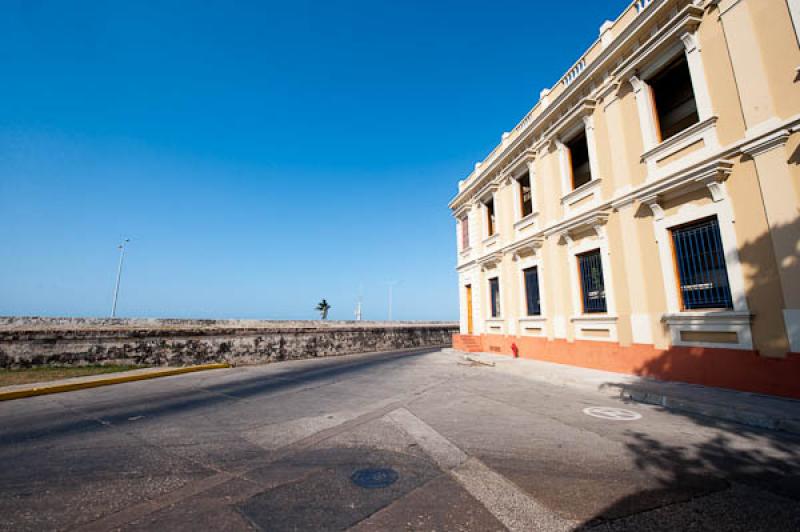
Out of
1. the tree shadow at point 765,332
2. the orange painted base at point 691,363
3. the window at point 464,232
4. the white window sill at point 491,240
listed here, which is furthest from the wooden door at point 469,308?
the tree shadow at point 765,332

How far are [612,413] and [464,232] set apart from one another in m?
15.2

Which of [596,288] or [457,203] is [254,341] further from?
[596,288]

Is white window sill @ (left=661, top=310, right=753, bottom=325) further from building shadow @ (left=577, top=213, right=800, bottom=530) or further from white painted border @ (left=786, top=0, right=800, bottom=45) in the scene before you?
white painted border @ (left=786, top=0, right=800, bottom=45)

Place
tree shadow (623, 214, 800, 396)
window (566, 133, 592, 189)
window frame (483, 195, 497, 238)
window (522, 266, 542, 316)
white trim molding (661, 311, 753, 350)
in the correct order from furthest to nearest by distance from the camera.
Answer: window frame (483, 195, 497, 238), window (522, 266, 542, 316), window (566, 133, 592, 189), white trim molding (661, 311, 753, 350), tree shadow (623, 214, 800, 396)

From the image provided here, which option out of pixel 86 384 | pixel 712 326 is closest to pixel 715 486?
pixel 712 326

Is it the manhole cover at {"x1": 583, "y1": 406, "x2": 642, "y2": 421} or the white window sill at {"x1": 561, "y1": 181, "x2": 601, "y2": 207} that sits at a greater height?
the white window sill at {"x1": 561, "y1": 181, "x2": 601, "y2": 207}

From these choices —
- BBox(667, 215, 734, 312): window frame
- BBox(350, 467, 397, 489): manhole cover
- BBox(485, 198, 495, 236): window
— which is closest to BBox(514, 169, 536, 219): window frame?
BBox(485, 198, 495, 236): window

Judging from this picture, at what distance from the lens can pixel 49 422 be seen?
19.0 feet

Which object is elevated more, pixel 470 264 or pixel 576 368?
pixel 470 264

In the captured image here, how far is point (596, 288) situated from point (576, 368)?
259 cm

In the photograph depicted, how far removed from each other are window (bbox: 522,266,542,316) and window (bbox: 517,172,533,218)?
269 cm

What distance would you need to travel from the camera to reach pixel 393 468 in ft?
11.7

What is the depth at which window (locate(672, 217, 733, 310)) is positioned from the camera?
7.46 m

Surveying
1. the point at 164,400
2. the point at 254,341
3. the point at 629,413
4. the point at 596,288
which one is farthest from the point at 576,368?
the point at 254,341
